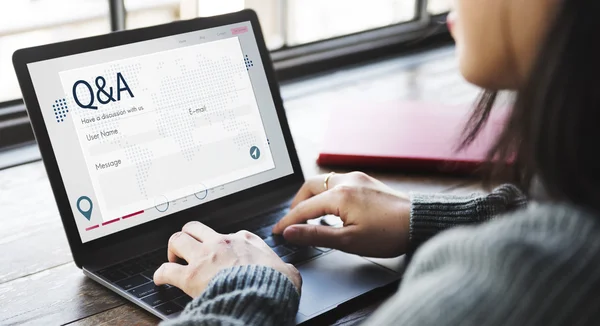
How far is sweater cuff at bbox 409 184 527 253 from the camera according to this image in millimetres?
1014

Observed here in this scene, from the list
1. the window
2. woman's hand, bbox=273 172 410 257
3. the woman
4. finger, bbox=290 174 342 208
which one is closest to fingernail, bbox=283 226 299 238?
woman's hand, bbox=273 172 410 257

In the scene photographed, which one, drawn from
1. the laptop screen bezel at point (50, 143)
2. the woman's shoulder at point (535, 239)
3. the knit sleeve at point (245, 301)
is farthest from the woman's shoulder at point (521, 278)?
the laptop screen bezel at point (50, 143)

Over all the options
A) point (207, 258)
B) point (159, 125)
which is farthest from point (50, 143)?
point (207, 258)

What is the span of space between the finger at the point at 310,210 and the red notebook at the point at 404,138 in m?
0.28

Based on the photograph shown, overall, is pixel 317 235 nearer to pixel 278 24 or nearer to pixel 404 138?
pixel 404 138

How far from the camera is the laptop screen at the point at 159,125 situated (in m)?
1.00

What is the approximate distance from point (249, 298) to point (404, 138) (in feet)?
2.29

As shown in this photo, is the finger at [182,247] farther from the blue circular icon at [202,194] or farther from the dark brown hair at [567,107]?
the dark brown hair at [567,107]

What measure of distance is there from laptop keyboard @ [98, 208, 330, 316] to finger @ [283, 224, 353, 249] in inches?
0.6

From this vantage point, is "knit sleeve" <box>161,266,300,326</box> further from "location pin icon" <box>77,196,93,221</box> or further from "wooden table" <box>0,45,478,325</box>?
"location pin icon" <box>77,196,93,221</box>

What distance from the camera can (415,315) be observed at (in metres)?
0.57

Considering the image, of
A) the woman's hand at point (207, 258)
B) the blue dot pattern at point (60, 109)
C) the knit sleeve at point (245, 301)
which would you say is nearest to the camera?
the knit sleeve at point (245, 301)

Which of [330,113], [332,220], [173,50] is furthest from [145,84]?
[330,113]

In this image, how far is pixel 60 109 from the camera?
99 centimetres
